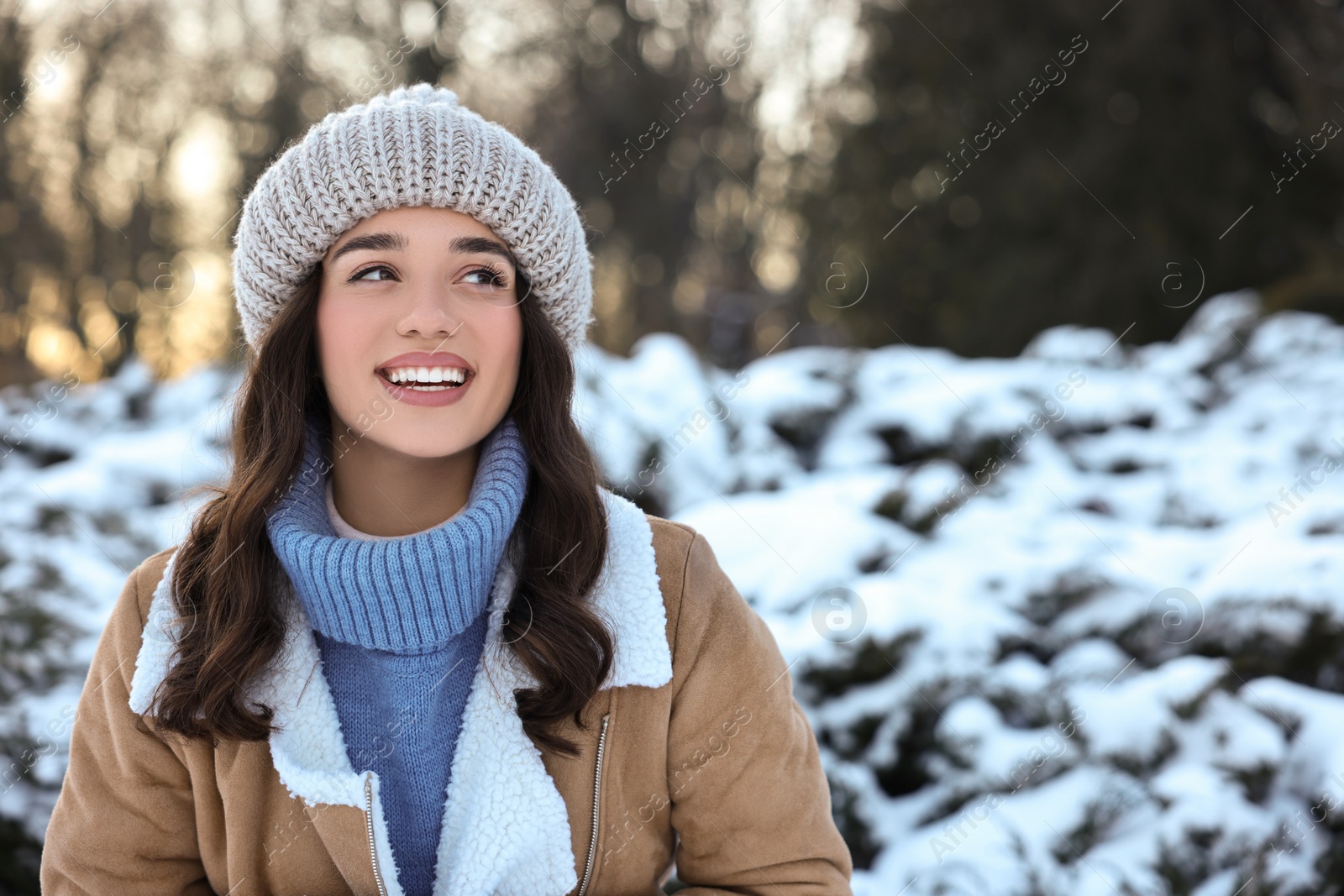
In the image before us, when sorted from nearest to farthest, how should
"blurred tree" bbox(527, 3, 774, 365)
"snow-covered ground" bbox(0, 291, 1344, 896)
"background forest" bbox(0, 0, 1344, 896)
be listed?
"snow-covered ground" bbox(0, 291, 1344, 896), "background forest" bbox(0, 0, 1344, 896), "blurred tree" bbox(527, 3, 774, 365)

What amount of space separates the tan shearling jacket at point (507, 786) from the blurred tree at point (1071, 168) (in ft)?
23.2

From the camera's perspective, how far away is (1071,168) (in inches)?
368

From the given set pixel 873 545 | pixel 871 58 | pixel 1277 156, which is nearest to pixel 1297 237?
pixel 1277 156

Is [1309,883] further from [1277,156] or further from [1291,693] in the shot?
[1277,156]

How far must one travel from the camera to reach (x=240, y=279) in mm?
1844

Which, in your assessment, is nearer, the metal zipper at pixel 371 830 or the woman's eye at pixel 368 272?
the metal zipper at pixel 371 830

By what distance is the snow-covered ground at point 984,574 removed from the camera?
254 cm

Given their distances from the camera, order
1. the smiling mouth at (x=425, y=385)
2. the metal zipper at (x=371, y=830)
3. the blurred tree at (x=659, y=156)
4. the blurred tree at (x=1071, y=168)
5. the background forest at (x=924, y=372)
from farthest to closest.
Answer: the blurred tree at (x=659, y=156) < the blurred tree at (x=1071, y=168) < the background forest at (x=924, y=372) < the smiling mouth at (x=425, y=385) < the metal zipper at (x=371, y=830)

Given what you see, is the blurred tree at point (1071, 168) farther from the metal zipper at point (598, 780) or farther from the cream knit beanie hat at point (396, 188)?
the metal zipper at point (598, 780)

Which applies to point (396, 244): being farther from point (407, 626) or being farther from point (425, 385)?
point (407, 626)

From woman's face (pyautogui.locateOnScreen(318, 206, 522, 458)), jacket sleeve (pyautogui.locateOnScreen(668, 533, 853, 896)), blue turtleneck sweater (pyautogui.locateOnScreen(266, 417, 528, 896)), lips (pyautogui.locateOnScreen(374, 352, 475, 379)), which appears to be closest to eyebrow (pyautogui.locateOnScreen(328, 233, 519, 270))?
woman's face (pyautogui.locateOnScreen(318, 206, 522, 458))

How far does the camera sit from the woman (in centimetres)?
162

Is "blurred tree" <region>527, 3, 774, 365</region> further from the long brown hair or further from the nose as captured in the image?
the nose

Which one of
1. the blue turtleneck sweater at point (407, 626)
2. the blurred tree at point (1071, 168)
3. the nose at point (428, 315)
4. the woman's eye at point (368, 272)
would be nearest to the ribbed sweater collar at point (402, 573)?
the blue turtleneck sweater at point (407, 626)
